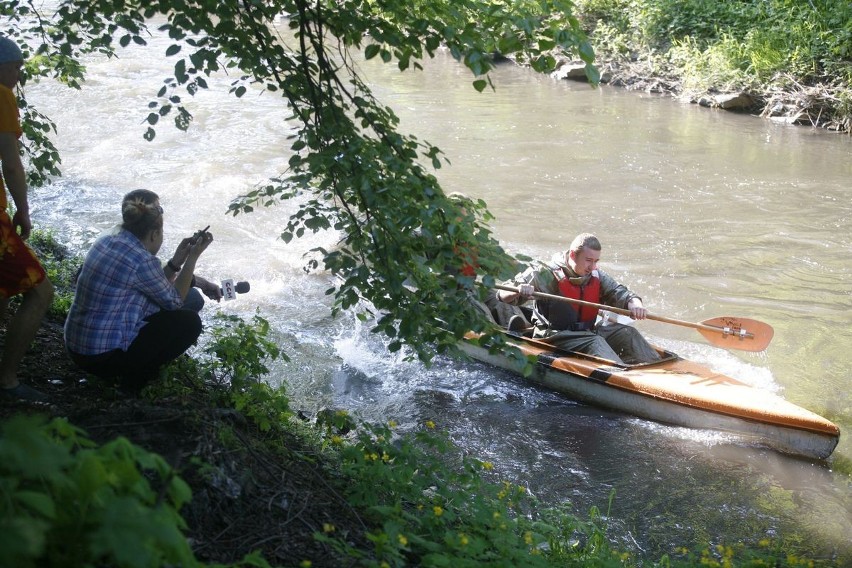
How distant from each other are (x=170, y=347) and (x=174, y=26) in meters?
1.51

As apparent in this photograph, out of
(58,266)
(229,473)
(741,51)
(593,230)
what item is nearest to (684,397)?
(229,473)

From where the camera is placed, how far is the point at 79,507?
1.72 meters

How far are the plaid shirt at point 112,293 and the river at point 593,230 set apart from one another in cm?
251

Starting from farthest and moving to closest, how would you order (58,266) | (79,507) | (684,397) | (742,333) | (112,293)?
(742,333) < (58,266) < (684,397) < (112,293) < (79,507)

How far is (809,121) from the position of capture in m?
15.1

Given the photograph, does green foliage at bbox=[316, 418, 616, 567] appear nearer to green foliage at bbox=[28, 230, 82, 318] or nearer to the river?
the river

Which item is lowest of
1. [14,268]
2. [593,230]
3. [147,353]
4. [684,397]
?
[684,397]

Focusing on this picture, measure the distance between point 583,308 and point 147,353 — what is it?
4220 millimetres

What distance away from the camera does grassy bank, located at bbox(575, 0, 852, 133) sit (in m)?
15.0

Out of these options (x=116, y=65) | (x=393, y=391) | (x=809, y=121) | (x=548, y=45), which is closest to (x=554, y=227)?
(x=393, y=391)

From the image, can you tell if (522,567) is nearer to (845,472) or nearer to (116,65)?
(845,472)

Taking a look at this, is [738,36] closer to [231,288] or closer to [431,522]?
[231,288]

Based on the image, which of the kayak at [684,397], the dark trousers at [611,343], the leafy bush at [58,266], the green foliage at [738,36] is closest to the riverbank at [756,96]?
the green foliage at [738,36]

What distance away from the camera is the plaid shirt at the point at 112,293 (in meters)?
3.79
